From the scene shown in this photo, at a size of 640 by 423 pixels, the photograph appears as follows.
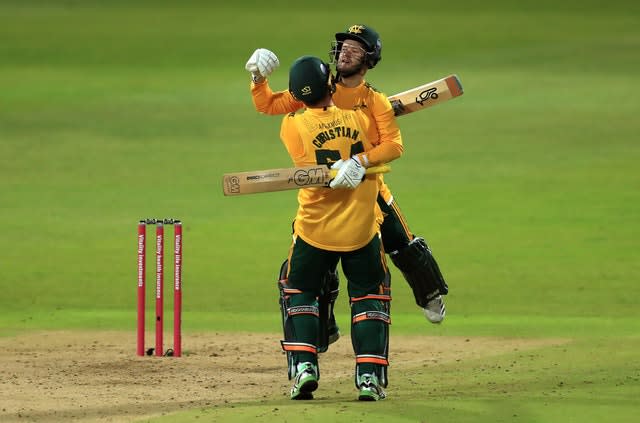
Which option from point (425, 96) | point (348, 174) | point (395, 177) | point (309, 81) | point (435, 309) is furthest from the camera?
point (395, 177)

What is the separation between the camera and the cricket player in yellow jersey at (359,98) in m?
7.53

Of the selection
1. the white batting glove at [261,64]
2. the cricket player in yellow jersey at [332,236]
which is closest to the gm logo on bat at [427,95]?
the cricket player in yellow jersey at [332,236]

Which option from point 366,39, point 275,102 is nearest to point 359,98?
point 366,39

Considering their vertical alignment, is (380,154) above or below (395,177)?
below

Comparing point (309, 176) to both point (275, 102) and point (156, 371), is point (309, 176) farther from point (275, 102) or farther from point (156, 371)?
point (156, 371)

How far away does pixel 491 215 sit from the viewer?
48.9 feet

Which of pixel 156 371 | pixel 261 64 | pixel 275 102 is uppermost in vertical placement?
pixel 261 64

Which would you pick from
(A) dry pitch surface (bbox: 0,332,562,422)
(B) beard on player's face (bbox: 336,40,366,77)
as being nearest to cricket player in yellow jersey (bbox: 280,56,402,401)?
(B) beard on player's face (bbox: 336,40,366,77)

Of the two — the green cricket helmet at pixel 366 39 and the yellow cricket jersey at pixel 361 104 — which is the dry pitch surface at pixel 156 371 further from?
the green cricket helmet at pixel 366 39

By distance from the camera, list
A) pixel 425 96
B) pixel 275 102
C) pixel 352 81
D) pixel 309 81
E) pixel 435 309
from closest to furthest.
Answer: pixel 309 81
pixel 352 81
pixel 275 102
pixel 425 96
pixel 435 309

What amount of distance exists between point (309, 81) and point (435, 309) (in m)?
1.97

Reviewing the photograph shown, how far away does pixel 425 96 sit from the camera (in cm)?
802

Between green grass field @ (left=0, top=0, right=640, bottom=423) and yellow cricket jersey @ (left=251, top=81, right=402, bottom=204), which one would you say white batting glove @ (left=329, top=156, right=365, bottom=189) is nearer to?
yellow cricket jersey @ (left=251, top=81, right=402, bottom=204)

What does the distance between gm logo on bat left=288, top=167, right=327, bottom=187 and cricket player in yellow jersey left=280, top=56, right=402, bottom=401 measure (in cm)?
9
